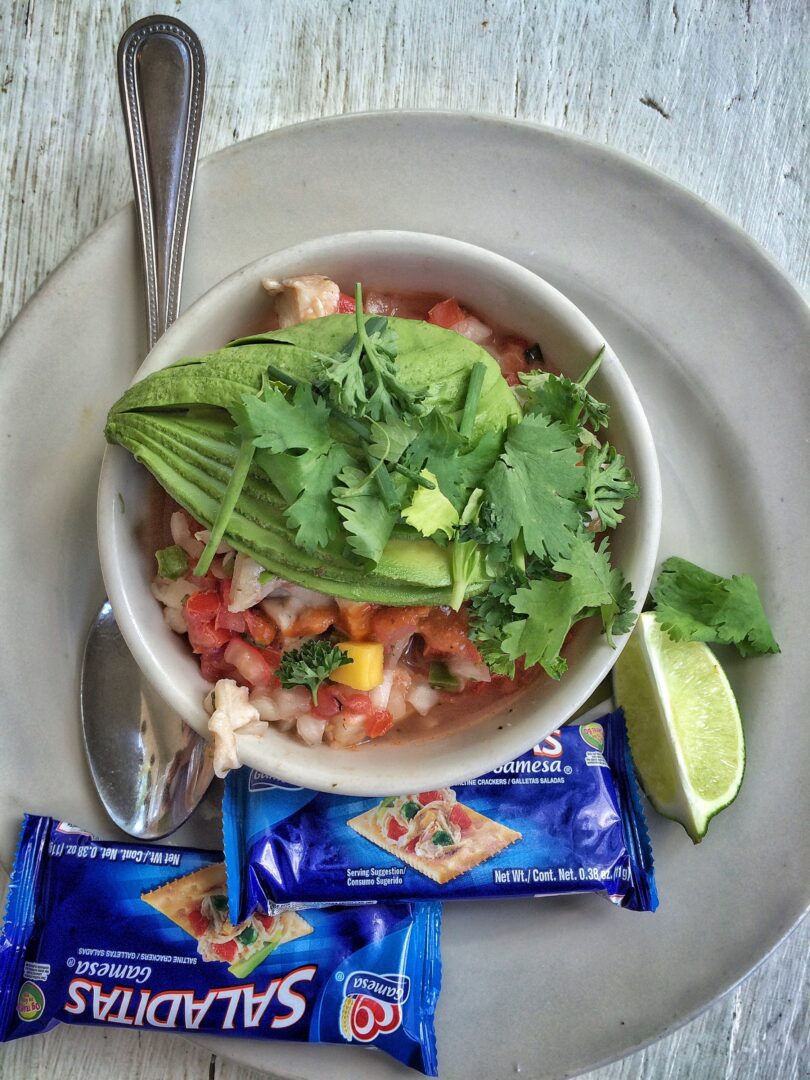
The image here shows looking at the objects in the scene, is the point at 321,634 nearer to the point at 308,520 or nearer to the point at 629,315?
the point at 308,520

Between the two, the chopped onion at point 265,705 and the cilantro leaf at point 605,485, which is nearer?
the cilantro leaf at point 605,485

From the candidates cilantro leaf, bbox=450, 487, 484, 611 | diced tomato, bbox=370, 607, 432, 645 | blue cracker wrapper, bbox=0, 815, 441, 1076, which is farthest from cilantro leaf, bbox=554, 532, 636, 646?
blue cracker wrapper, bbox=0, 815, 441, 1076

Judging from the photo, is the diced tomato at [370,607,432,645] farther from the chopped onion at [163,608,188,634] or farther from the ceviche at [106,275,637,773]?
the chopped onion at [163,608,188,634]

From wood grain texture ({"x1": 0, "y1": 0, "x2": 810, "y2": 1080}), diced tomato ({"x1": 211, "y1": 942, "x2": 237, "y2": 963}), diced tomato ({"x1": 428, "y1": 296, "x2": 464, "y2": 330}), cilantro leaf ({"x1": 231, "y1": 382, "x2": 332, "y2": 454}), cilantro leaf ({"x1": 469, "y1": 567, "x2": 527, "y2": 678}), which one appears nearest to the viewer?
cilantro leaf ({"x1": 231, "y1": 382, "x2": 332, "y2": 454})

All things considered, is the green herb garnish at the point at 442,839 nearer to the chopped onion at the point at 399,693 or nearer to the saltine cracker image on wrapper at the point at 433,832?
the saltine cracker image on wrapper at the point at 433,832

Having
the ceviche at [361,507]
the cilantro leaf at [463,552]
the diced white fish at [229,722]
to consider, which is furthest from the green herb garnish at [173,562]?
the cilantro leaf at [463,552]

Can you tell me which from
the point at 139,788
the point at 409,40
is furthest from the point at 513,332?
the point at 139,788
